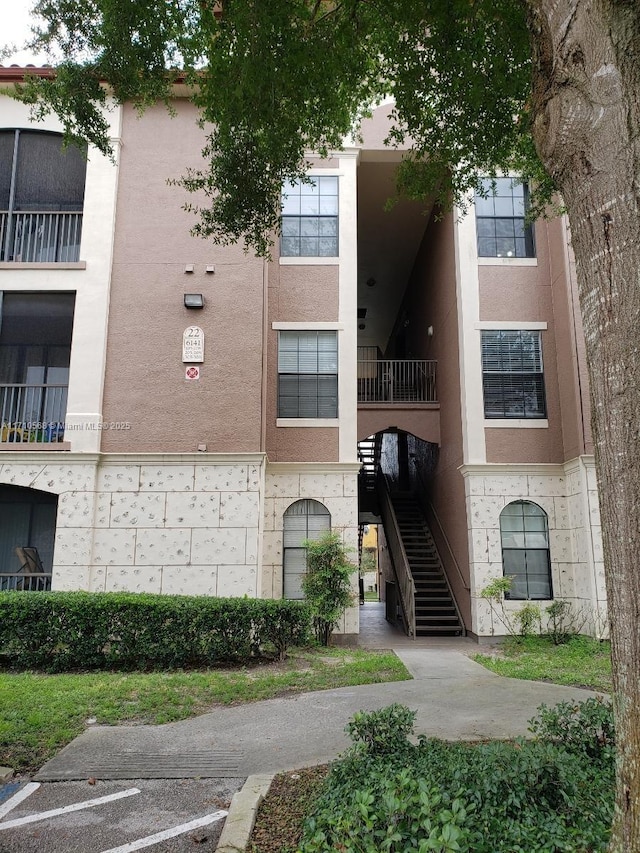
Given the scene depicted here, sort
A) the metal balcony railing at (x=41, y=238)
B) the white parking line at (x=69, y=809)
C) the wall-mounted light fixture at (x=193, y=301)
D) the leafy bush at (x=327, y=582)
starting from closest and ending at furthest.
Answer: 1. the white parking line at (x=69, y=809)
2. the leafy bush at (x=327, y=582)
3. the wall-mounted light fixture at (x=193, y=301)
4. the metal balcony railing at (x=41, y=238)

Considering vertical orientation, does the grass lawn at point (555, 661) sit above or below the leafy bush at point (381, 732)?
below

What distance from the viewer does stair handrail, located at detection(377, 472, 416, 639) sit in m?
13.4

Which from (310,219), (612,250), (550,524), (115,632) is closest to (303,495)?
(115,632)

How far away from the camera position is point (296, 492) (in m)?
12.6

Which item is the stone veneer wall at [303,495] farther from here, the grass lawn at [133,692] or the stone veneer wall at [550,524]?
the grass lawn at [133,692]

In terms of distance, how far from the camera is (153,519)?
36.8ft

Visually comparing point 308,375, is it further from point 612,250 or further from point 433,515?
point 612,250

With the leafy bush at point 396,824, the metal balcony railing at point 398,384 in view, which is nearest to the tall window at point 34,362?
the metal balcony railing at point 398,384

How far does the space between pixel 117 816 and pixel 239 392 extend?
8.32 meters

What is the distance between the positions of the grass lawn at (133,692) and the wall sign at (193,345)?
569 centimetres

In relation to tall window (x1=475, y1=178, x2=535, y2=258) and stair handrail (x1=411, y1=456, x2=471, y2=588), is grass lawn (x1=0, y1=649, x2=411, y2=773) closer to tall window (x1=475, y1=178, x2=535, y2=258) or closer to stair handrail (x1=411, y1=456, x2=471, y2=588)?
stair handrail (x1=411, y1=456, x2=471, y2=588)

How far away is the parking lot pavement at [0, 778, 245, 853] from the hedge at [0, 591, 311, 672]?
4.29 metres

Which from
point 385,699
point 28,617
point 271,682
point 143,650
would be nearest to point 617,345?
point 385,699

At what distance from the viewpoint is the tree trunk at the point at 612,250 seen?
2586 millimetres
